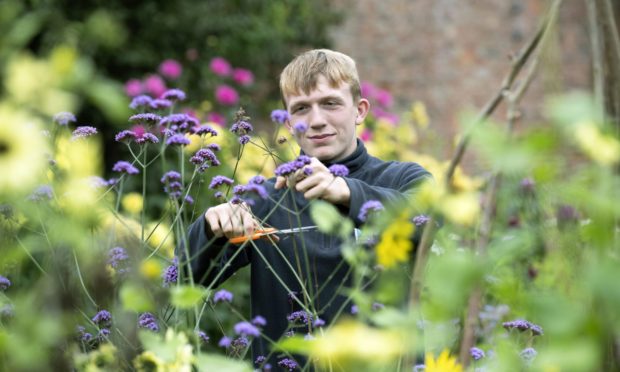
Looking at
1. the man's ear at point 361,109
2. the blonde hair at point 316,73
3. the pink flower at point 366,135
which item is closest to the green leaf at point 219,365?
the blonde hair at point 316,73

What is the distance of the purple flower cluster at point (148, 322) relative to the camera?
1564 millimetres

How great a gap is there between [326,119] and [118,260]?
24.0 inches

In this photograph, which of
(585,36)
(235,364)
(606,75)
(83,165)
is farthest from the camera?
(585,36)

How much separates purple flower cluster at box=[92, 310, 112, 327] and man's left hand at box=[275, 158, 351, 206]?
1.18ft

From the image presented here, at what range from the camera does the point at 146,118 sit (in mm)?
1681

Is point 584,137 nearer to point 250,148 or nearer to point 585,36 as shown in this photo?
point 250,148

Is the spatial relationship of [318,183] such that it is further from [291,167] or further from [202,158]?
[202,158]

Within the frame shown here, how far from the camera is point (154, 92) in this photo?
18.2 feet

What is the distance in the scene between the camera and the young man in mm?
1726

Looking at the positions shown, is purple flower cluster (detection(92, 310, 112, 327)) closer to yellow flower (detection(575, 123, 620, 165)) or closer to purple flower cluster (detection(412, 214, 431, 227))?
purple flower cluster (detection(412, 214, 431, 227))

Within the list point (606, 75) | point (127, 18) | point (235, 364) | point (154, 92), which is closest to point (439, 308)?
point (235, 364)

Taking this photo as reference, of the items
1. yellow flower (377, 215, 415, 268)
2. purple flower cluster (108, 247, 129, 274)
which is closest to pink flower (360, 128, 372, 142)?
purple flower cluster (108, 247, 129, 274)

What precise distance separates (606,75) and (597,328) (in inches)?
66.7

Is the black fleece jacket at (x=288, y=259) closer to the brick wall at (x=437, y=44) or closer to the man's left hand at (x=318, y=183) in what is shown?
the man's left hand at (x=318, y=183)
